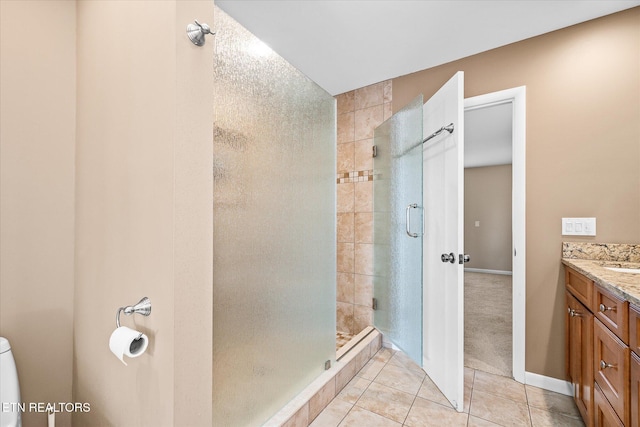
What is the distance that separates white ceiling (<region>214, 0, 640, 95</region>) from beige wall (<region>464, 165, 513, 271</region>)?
5.04m

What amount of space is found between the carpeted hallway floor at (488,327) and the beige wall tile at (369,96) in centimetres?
246

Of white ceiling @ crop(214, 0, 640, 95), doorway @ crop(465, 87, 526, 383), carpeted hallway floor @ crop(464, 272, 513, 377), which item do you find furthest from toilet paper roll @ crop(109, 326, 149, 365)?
carpeted hallway floor @ crop(464, 272, 513, 377)

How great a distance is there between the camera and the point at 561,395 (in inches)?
73.9

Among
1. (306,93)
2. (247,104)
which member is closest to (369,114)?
(306,93)

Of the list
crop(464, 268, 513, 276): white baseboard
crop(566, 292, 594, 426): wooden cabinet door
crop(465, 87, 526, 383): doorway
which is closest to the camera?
crop(566, 292, 594, 426): wooden cabinet door

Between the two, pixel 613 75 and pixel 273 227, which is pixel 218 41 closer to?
pixel 273 227

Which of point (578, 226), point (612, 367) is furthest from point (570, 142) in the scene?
point (612, 367)

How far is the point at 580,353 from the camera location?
1.54 m

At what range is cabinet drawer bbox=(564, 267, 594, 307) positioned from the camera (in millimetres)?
1405

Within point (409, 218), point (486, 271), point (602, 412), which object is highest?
point (409, 218)

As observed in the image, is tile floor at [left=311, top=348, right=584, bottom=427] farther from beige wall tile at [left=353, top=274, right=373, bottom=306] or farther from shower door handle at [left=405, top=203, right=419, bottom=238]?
shower door handle at [left=405, top=203, right=419, bottom=238]

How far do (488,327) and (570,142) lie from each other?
6.97 ft

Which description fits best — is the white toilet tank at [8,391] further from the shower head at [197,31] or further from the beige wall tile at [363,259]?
the beige wall tile at [363,259]

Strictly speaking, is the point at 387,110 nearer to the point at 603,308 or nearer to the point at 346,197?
the point at 346,197
